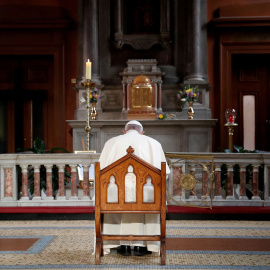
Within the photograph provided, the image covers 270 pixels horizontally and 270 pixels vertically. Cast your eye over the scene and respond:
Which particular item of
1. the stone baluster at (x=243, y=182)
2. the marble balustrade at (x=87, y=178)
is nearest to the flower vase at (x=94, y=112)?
the marble balustrade at (x=87, y=178)

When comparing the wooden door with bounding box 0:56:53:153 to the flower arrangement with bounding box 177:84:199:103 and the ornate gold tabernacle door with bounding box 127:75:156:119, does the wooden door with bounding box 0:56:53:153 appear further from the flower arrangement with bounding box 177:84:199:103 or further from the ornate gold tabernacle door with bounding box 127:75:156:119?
the flower arrangement with bounding box 177:84:199:103

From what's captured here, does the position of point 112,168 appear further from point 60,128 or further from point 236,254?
point 60,128

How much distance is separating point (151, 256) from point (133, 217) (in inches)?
15.3

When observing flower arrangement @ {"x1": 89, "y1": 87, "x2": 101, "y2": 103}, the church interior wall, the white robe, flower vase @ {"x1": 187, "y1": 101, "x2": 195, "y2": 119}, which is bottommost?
the white robe

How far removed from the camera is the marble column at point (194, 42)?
10.0m

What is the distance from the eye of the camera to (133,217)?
3912 millimetres

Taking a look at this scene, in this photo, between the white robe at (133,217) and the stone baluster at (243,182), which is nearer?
the white robe at (133,217)

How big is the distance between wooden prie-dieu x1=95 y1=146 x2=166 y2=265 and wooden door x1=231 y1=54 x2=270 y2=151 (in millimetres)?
7687

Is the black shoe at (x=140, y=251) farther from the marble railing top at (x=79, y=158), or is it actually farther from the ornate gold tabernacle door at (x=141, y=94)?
the ornate gold tabernacle door at (x=141, y=94)

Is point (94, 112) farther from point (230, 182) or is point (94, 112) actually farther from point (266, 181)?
point (266, 181)

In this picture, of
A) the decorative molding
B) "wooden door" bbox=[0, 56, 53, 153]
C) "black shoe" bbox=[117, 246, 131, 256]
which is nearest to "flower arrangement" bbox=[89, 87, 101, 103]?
the decorative molding

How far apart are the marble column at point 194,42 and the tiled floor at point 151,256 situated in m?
5.27

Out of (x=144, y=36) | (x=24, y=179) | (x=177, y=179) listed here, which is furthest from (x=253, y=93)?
(x=24, y=179)

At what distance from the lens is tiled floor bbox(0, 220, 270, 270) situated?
3662mm
